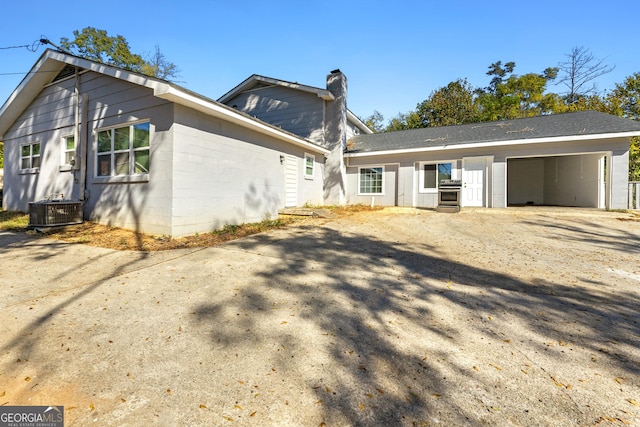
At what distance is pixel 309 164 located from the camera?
13.3 metres

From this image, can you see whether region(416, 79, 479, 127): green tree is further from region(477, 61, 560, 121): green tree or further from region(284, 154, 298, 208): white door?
region(284, 154, 298, 208): white door

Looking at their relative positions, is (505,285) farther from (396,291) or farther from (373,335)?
(373,335)

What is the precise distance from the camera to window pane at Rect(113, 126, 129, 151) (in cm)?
783

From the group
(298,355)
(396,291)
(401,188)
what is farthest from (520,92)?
(298,355)

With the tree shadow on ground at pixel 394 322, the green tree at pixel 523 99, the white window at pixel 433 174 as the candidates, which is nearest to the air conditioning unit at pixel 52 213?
the tree shadow on ground at pixel 394 322

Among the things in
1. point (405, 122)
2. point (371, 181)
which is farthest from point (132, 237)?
point (405, 122)

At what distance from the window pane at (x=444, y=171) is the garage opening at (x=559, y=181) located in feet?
19.2

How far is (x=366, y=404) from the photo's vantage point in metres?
1.91

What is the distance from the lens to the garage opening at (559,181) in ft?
40.5

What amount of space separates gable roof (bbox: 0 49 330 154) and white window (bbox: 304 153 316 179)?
43cm

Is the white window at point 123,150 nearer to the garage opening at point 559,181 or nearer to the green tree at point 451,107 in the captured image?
the garage opening at point 559,181

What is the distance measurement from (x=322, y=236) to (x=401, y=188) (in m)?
8.19

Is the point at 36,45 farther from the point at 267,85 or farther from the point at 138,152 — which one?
the point at 267,85

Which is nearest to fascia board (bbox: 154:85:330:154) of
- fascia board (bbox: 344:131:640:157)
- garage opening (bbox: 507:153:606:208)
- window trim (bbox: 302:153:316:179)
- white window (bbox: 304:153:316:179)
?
window trim (bbox: 302:153:316:179)
